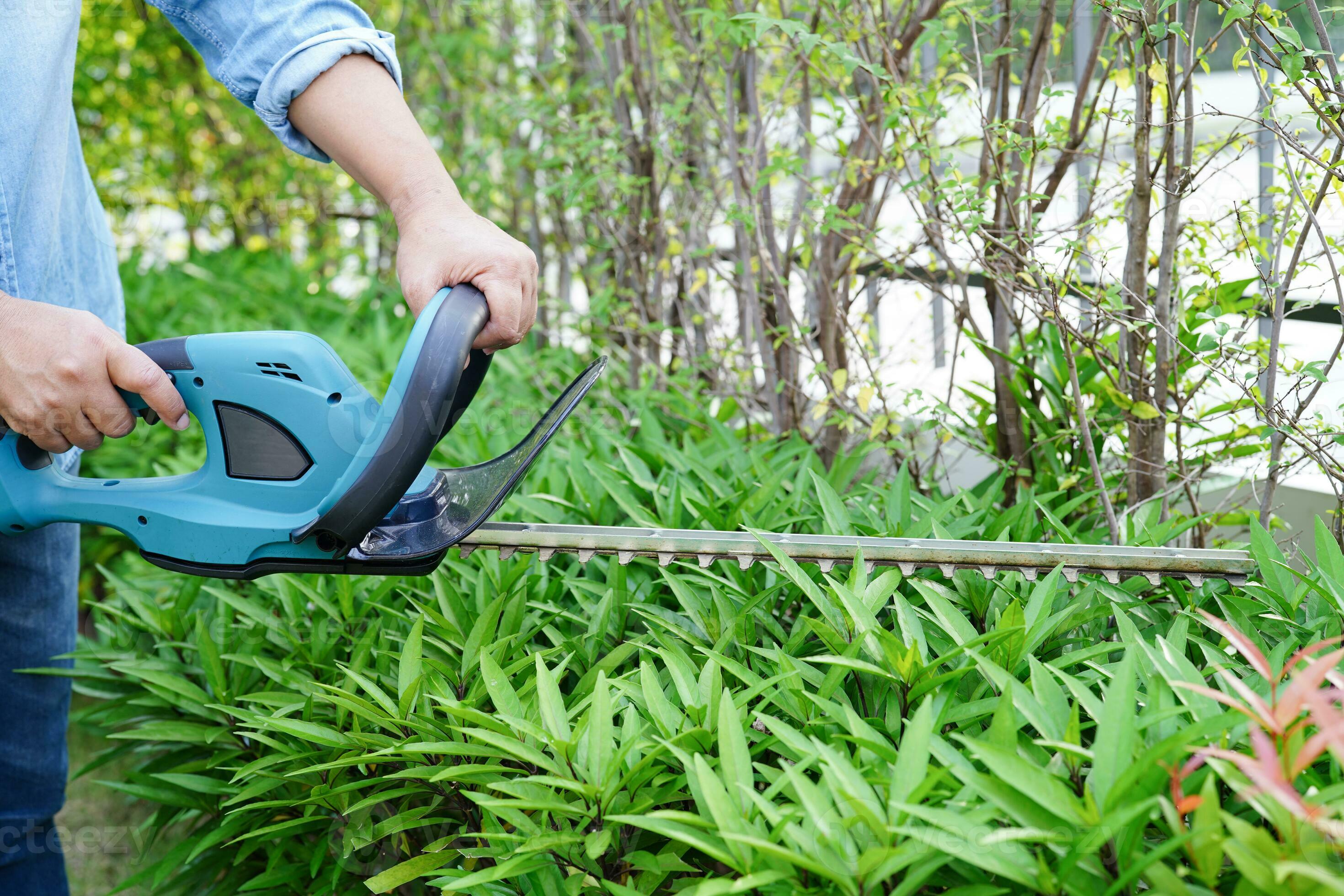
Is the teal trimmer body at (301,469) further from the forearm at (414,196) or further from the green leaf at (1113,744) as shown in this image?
the green leaf at (1113,744)

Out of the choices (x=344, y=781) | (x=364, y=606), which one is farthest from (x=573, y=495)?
(x=344, y=781)

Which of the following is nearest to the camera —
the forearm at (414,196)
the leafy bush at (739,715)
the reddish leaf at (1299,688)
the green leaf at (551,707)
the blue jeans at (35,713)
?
the reddish leaf at (1299,688)

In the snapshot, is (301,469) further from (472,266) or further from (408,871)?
(408,871)

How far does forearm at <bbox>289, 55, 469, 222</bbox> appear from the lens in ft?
4.93

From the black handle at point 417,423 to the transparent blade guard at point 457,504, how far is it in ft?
0.24

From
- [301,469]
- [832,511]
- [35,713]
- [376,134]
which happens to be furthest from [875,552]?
[35,713]

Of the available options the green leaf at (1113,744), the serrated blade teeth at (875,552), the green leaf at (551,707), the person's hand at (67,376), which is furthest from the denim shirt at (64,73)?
the green leaf at (1113,744)

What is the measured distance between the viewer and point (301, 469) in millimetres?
1470

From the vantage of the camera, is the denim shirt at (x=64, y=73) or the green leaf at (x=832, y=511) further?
the green leaf at (x=832, y=511)

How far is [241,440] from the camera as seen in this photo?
148 cm

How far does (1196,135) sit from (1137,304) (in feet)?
2.76

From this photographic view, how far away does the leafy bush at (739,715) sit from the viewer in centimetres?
99

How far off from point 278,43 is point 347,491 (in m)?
0.71

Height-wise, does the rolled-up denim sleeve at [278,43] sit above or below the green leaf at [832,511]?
above
